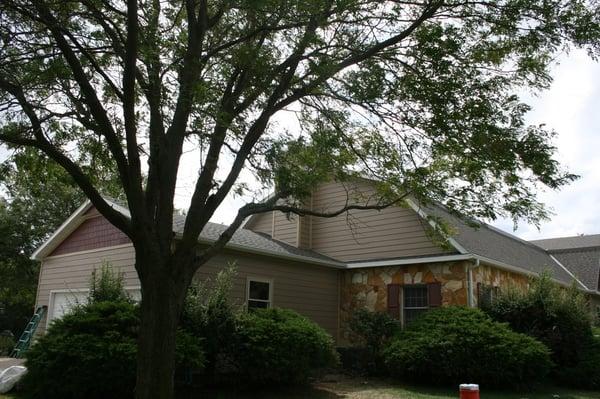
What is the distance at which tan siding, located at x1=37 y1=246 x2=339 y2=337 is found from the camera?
13.8 meters

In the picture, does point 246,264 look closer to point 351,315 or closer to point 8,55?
point 351,315

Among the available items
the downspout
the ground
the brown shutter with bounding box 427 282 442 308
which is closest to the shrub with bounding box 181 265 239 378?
the ground

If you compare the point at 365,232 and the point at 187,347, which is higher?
the point at 365,232

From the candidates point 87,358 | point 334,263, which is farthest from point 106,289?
point 334,263

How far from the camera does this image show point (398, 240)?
15.8 metres

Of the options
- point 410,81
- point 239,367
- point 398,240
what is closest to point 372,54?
point 410,81

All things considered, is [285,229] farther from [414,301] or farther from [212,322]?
[212,322]

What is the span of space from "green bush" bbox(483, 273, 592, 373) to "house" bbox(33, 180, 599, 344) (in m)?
0.84

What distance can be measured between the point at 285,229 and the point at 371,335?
5.72 meters

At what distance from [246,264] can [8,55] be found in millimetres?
8010

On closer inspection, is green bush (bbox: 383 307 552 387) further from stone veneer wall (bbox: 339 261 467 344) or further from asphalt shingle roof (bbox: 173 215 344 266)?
asphalt shingle roof (bbox: 173 215 344 266)

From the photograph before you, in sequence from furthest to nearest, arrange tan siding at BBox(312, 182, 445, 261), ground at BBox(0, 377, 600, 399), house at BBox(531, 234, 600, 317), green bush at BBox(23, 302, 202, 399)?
house at BBox(531, 234, 600, 317), tan siding at BBox(312, 182, 445, 261), ground at BBox(0, 377, 600, 399), green bush at BBox(23, 302, 202, 399)

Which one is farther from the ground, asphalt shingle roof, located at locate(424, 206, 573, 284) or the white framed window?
asphalt shingle roof, located at locate(424, 206, 573, 284)

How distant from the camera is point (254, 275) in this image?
1432cm
